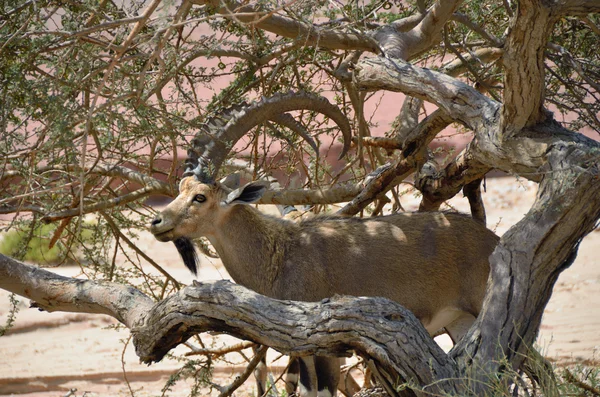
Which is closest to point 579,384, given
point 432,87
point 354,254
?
point 432,87

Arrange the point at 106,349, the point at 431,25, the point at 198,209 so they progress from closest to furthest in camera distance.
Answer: the point at 431,25 < the point at 198,209 < the point at 106,349

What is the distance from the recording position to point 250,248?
6.86 meters

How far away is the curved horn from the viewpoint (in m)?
6.43

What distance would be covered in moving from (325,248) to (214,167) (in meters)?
1.19

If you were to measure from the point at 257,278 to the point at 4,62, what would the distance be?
2.74m

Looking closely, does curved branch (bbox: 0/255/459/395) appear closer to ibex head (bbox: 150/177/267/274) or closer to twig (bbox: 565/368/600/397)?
twig (bbox: 565/368/600/397)

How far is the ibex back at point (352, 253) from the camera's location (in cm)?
658

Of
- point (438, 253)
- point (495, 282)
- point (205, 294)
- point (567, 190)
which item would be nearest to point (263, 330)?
point (205, 294)

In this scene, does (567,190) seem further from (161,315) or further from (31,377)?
(31,377)

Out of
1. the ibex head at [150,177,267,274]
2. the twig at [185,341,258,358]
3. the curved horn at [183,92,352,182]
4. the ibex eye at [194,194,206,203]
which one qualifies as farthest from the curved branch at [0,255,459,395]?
the twig at [185,341,258,358]

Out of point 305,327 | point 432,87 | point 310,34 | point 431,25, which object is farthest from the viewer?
point 310,34

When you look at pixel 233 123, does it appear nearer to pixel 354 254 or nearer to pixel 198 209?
pixel 198 209

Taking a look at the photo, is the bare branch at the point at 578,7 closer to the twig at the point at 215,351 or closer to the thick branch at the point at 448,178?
the thick branch at the point at 448,178

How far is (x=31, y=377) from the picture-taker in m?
12.2
